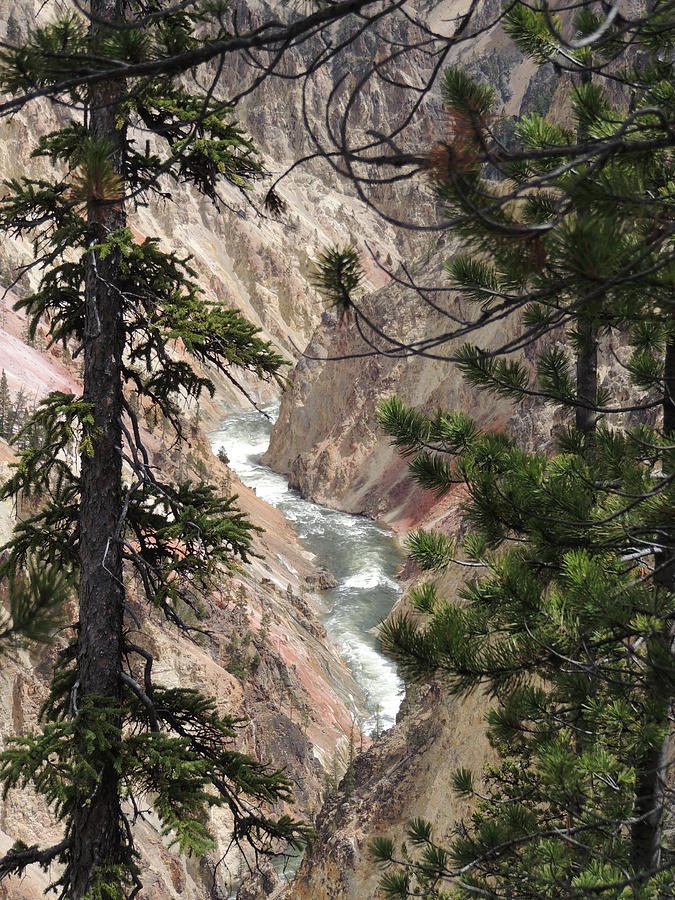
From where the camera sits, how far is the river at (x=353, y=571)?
20422mm

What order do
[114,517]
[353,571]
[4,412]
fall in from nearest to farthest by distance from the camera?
1. [114,517]
2. [4,412]
3. [353,571]

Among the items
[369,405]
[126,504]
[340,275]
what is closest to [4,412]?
[126,504]

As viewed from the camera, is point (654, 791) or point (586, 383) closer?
point (654, 791)

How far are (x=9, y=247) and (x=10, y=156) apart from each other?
44.1ft

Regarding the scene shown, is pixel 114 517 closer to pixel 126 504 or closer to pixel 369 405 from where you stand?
pixel 126 504

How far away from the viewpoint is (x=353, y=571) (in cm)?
2812

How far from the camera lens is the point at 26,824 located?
998 cm

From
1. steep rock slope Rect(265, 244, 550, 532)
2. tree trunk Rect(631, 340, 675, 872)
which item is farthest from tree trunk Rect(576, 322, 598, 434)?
steep rock slope Rect(265, 244, 550, 532)

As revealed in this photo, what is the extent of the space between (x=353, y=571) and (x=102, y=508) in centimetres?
2380

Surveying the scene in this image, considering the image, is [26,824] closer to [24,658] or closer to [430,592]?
[24,658]

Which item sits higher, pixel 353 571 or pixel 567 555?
pixel 567 555

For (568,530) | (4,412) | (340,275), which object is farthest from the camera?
(4,412)

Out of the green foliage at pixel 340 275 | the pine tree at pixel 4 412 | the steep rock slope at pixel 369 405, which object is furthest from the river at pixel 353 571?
the green foliage at pixel 340 275

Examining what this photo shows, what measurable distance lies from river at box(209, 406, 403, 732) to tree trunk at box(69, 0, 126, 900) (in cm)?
1403
